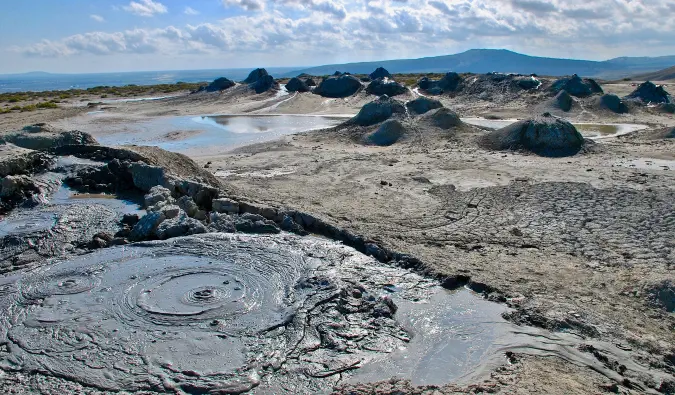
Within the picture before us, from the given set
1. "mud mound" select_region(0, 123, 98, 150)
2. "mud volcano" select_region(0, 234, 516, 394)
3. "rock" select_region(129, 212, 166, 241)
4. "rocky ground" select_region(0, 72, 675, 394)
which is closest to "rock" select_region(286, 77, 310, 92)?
"rocky ground" select_region(0, 72, 675, 394)

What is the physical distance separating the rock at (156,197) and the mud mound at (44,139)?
6.42m

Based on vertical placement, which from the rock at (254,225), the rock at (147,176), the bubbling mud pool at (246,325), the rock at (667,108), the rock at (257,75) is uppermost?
the rock at (257,75)

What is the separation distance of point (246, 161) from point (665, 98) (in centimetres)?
2630

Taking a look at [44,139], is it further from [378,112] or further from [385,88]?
[385,88]

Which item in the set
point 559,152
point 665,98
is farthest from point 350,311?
point 665,98

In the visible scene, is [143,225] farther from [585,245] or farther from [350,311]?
[585,245]

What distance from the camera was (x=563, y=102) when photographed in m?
29.9

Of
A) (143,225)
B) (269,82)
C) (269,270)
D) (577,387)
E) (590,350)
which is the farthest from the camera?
(269,82)

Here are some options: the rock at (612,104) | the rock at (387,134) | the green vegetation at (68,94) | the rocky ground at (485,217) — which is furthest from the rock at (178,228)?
the green vegetation at (68,94)

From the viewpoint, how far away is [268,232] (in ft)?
32.1

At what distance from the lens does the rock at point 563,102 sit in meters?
29.6

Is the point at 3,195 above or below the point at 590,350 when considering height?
above

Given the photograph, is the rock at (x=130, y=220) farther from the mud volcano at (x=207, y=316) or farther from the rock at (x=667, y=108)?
the rock at (x=667, y=108)

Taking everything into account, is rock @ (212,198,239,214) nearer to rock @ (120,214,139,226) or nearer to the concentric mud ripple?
rock @ (120,214,139,226)
